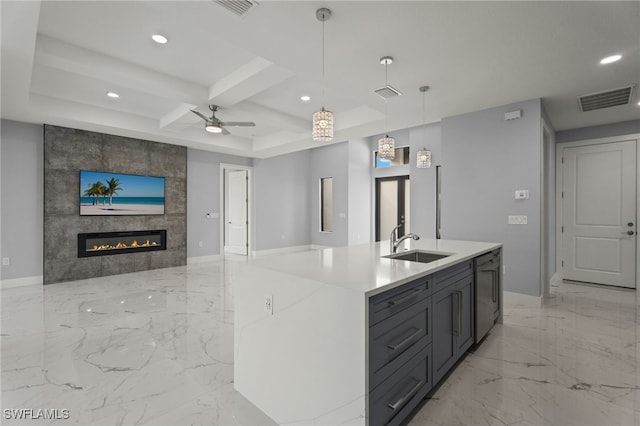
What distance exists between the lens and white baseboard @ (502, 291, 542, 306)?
389 centimetres

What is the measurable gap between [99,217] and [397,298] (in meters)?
5.92

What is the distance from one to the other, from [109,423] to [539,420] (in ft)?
8.35

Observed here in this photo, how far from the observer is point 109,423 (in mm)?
1778

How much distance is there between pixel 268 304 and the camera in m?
1.80

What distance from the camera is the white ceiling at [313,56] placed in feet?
7.38

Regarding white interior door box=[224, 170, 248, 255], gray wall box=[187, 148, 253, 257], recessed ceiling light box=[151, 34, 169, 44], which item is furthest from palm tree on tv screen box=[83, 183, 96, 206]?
recessed ceiling light box=[151, 34, 169, 44]

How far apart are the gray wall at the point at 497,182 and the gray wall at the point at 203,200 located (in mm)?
5090

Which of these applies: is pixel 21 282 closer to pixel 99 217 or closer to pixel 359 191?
pixel 99 217

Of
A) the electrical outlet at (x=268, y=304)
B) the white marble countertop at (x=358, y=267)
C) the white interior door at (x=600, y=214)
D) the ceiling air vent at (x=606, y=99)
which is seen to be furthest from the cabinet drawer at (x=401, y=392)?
the white interior door at (x=600, y=214)

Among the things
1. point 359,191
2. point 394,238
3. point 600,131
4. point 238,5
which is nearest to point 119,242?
point 238,5

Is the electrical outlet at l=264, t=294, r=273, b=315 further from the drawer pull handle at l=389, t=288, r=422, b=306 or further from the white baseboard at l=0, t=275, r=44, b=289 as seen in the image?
the white baseboard at l=0, t=275, r=44, b=289

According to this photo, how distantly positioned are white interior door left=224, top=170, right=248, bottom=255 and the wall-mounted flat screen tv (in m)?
2.22

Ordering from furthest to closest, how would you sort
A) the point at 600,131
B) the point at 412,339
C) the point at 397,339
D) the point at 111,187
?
the point at 111,187 < the point at 600,131 < the point at 412,339 < the point at 397,339

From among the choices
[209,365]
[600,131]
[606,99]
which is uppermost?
[606,99]
